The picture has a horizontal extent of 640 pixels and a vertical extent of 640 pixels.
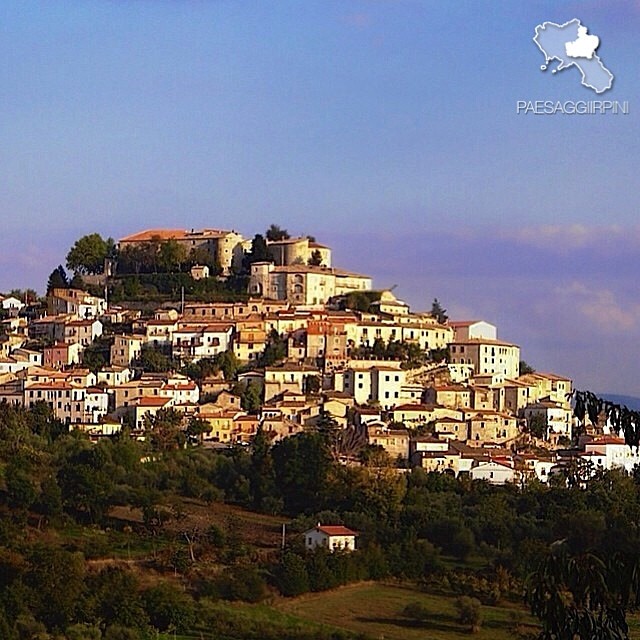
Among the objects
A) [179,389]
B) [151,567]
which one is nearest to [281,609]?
[151,567]

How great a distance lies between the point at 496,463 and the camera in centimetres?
3394

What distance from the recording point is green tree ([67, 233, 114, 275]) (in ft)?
160

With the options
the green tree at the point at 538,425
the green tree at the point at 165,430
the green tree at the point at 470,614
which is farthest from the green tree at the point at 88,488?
the green tree at the point at 538,425

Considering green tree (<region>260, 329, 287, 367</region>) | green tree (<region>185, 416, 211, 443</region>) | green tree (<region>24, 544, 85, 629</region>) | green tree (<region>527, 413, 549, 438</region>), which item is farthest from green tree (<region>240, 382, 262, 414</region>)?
green tree (<region>24, 544, 85, 629</region>)

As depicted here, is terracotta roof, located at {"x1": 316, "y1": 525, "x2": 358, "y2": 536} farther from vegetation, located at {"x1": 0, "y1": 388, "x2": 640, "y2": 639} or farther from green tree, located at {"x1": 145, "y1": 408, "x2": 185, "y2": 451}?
green tree, located at {"x1": 145, "y1": 408, "x2": 185, "y2": 451}

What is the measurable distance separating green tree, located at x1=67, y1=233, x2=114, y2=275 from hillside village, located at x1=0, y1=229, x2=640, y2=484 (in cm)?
177

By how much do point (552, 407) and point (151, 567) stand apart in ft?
49.5

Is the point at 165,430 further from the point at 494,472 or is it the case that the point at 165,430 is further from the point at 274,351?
the point at 494,472

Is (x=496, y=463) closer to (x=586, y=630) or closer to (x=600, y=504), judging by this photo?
(x=600, y=504)

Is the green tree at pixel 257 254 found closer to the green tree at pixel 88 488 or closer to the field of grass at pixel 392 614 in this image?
the green tree at pixel 88 488

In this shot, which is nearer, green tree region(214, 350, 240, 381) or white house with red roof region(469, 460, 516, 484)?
white house with red roof region(469, 460, 516, 484)

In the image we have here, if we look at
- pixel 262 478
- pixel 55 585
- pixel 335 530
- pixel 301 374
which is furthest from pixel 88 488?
pixel 301 374

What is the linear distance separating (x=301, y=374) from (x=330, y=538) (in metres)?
10.1

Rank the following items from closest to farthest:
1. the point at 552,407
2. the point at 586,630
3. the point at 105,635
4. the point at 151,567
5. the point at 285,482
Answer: the point at 586,630 < the point at 105,635 < the point at 151,567 < the point at 285,482 < the point at 552,407
